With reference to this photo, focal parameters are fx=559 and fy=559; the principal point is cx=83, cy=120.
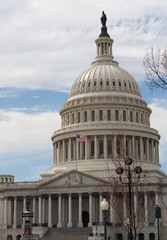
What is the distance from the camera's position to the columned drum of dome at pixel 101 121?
5108 inches

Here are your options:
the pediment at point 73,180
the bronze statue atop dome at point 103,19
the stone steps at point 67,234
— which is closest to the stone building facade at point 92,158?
the pediment at point 73,180

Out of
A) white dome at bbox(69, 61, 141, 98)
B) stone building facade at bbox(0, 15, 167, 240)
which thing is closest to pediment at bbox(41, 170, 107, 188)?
stone building facade at bbox(0, 15, 167, 240)

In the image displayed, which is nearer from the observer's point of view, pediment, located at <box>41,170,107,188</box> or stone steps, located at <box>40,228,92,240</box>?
stone steps, located at <box>40,228,92,240</box>

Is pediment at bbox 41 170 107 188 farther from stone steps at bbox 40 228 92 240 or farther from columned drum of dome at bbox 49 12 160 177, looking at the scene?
stone steps at bbox 40 228 92 240

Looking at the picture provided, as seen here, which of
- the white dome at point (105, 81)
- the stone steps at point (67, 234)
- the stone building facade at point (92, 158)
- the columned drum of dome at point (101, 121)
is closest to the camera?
the stone steps at point (67, 234)

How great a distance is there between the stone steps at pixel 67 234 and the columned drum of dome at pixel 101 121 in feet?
56.1

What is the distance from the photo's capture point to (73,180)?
4616 inches

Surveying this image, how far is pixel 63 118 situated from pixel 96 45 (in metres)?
21.6

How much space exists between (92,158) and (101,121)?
954 centimetres

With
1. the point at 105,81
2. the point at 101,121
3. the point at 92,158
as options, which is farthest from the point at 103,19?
the point at 92,158

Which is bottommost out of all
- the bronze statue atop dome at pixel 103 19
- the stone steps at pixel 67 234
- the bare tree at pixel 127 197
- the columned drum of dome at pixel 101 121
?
the stone steps at pixel 67 234

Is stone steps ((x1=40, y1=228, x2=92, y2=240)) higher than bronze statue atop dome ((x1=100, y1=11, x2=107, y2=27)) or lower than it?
lower

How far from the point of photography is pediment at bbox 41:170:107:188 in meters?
116

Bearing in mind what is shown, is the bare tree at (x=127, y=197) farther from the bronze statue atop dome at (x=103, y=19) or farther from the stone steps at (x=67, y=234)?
the bronze statue atop dome at (x=103, y=19)
